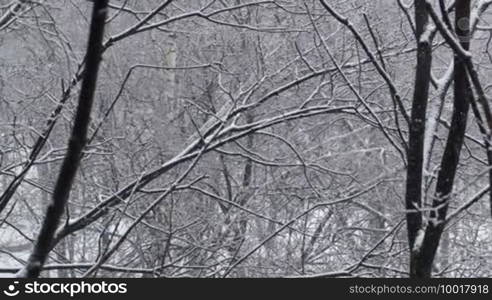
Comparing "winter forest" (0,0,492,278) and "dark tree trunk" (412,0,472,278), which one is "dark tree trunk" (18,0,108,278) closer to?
"dark tree trunk" (412,0,472,278)

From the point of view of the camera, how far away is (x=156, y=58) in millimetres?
10914

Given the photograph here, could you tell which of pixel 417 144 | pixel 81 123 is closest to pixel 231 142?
pixel 417 144

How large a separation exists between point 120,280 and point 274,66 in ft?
20.6

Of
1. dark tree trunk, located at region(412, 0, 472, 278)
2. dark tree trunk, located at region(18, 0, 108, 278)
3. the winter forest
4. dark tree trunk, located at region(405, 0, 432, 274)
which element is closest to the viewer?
dark tree trunk, located at region(18, 0, 108, 278)

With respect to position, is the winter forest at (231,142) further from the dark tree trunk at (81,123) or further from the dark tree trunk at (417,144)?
the dark tree trunk at (81,123)

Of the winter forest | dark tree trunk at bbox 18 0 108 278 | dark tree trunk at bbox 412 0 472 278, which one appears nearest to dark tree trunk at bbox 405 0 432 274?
dark tree trunk at bbox 412 0 472 278

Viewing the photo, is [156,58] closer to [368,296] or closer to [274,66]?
[274,66]

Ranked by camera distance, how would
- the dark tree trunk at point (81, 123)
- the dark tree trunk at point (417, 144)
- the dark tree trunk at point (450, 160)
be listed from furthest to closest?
the dark tree trunk at point (417, 144), the dark tree trunk at point (450, 160), the dark tree trunk at point (81, 123)

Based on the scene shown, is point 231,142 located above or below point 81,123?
above

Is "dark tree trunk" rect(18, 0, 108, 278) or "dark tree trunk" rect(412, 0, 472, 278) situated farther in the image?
"dark tree trunk" rect(412, 0, 472, 278)

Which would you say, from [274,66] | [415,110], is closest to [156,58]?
[274,66]

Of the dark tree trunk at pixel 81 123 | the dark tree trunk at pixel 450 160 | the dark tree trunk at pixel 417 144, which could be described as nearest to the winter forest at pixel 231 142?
the dark tree trunk at pixel 417 144

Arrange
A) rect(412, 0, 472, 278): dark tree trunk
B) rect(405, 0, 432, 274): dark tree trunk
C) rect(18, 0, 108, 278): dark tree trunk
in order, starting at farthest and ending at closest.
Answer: rect(405, 0, 432, 274): dark tree trunk → rect(412, 0, 472, 278): dark tree trunk → rect(18, 0, 108, 278): dark tree trunk

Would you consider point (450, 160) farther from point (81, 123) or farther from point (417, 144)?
point (81, 123)
